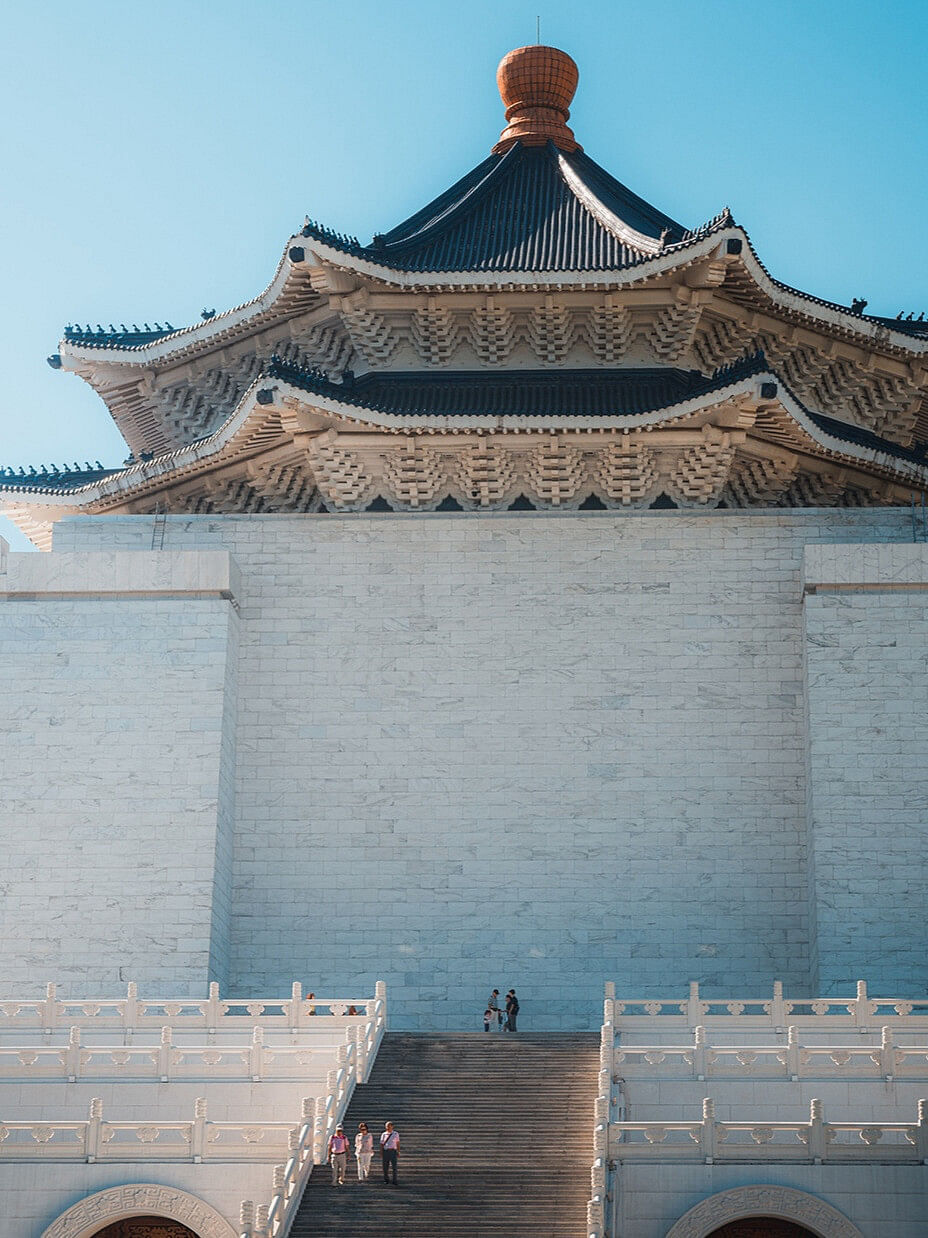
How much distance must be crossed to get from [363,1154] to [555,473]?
12052 mm

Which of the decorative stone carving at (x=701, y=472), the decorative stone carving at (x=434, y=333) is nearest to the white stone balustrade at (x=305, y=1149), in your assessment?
the decorative stone carving at (x=701, y=472)

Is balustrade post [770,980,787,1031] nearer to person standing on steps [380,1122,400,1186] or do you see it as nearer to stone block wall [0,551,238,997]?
person standing on steps [380,1122,400,1186]

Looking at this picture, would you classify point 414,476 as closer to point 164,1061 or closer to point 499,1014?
point 499,1014

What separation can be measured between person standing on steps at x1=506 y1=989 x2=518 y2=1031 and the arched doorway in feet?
22.6

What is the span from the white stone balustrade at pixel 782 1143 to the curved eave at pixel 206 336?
1509 centimetres

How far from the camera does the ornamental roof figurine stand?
26.9 meters

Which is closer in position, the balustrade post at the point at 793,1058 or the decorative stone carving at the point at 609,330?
the balustrade post at the point at 793,1058

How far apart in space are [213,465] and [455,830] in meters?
6.22

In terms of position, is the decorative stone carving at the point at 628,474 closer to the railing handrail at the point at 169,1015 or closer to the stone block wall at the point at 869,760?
the stone block wall at the point at 869,760

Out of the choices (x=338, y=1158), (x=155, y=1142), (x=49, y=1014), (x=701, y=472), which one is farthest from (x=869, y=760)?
(x=155, y=1142)

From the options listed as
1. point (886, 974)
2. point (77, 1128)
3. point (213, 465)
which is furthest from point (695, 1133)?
point (213, 465)

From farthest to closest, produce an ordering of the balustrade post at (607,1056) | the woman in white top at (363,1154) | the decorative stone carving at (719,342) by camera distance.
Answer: the decorative stone carving at (719,342), the balustrade post at (607,1056), the woman in white top at (363,1154)

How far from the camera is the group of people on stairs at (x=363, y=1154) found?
17547mm

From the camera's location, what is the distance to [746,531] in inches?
1078
